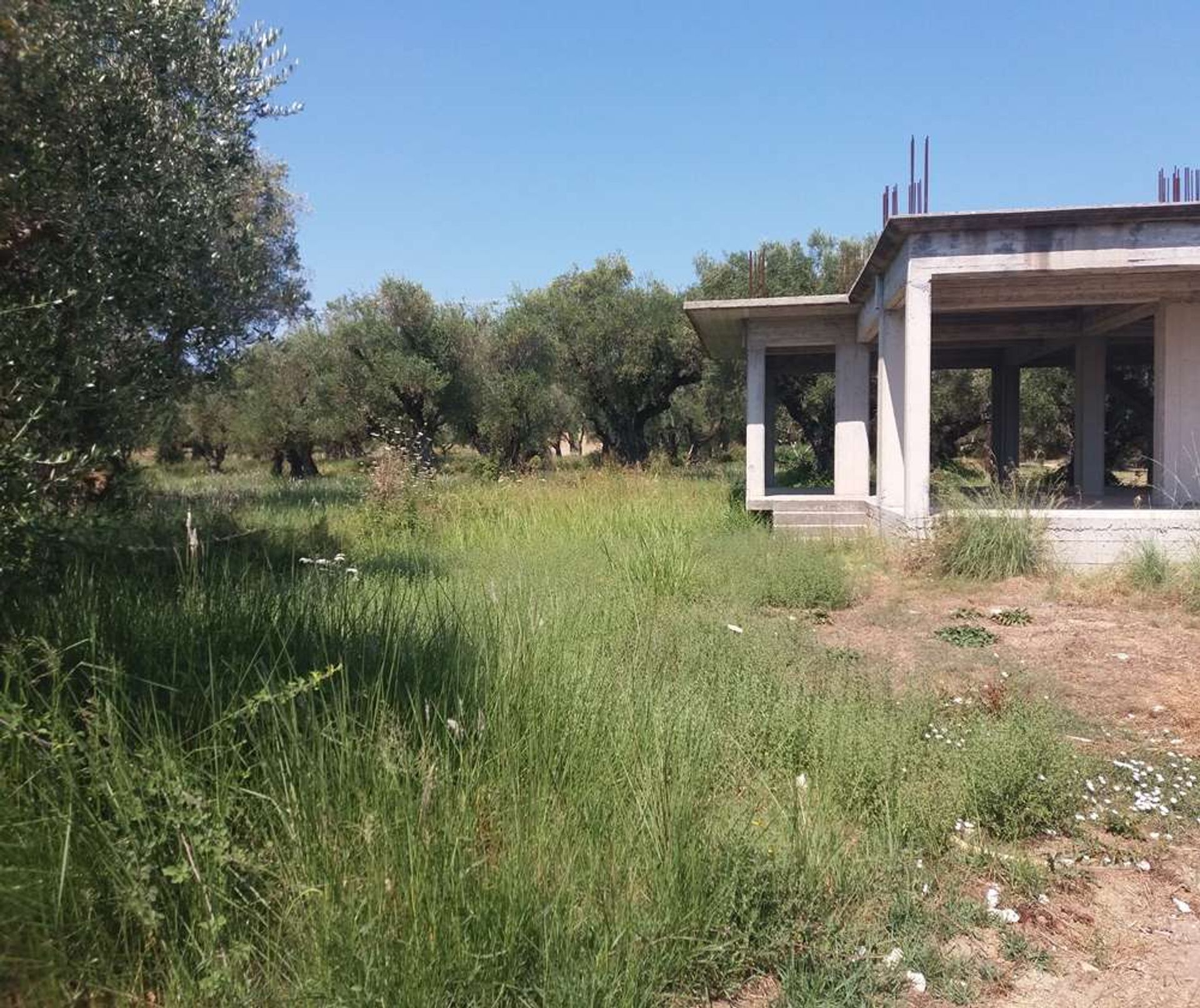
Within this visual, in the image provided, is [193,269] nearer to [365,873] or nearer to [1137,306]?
[365,873]

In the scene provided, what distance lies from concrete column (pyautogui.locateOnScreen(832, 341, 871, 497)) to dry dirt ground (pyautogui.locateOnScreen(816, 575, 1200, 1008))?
5.29m

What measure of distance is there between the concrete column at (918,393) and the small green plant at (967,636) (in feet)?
10.6

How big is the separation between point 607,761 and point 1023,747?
6.42 ft

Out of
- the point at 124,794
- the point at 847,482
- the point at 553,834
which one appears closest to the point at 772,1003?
the point at 553,834

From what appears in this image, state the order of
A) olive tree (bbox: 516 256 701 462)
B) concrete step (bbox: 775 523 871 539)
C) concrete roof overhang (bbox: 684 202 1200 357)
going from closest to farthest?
1. concrete roof overhang (bbox: 684 202 1200 357)
2. concrete step (bbox: 775 523 871 539)
3. olive tree (bbox: 516 256 701 462)

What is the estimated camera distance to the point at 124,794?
2.29 meters

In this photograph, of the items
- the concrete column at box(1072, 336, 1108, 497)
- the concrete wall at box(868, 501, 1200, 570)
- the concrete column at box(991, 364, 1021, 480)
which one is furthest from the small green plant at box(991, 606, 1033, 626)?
the concrete column at box(991, 364, 1021, 480)

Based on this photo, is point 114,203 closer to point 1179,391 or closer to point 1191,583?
point 1191,583

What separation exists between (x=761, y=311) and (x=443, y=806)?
12.2 meters

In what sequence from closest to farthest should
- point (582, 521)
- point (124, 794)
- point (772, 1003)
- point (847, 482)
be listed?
1. point (124, 794)
2. point (772, 1003)
3. point (582, 521)
4. point (847, 482)

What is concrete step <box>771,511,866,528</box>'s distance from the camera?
42.1 ft

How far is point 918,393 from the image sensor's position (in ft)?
33.3

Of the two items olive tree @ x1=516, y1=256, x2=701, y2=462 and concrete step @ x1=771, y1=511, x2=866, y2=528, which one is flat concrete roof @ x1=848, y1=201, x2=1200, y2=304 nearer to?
concrete step @ x1=771, y1=511, x2=866, y2=528

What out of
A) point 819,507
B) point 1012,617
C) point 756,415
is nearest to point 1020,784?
point 1012,617
